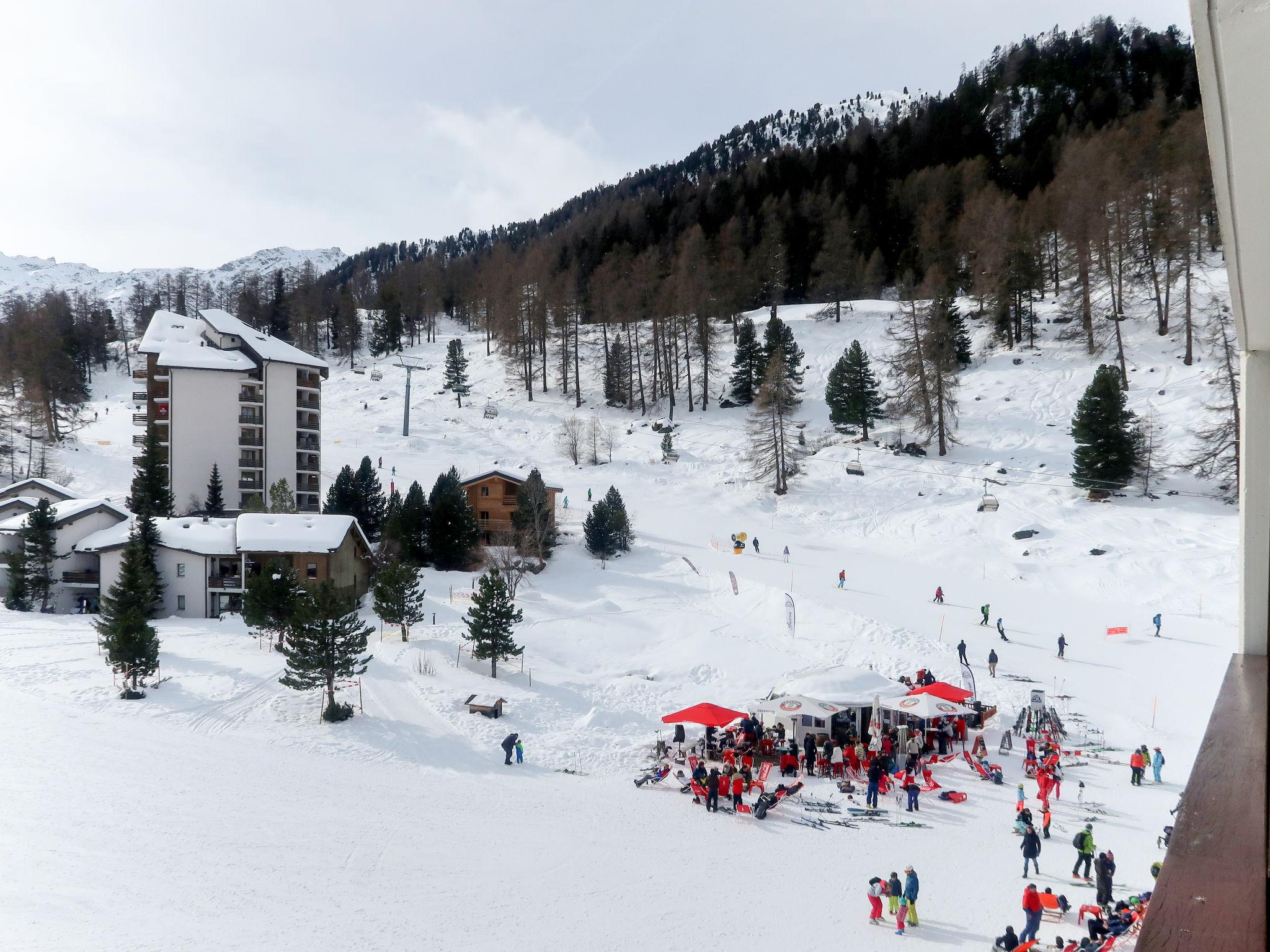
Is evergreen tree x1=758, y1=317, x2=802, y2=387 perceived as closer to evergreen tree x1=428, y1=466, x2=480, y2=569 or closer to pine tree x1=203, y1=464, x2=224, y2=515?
evergreen tree x1=428, y1=466, x2=480, y2=569

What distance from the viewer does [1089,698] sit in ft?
69.6

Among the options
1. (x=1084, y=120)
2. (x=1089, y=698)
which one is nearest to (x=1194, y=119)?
(x=1084, y=120)

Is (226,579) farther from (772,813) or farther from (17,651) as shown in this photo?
(772,813)

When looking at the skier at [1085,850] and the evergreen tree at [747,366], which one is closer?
the skier at [1085,850]

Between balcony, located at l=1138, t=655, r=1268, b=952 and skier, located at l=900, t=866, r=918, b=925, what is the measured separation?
11093 mm

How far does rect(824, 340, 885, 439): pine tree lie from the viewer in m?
46.9

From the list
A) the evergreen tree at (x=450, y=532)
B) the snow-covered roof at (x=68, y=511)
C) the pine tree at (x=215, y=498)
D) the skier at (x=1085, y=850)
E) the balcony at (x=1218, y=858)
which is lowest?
the skier at (x=1085, y=850)

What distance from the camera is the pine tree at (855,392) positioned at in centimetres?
4694

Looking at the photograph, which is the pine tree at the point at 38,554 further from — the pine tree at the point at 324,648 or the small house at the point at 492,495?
the pine tree at the point at 324,648

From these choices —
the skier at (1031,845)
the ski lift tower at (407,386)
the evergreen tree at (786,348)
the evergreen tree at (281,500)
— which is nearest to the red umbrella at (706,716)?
the skier at (1031,845)

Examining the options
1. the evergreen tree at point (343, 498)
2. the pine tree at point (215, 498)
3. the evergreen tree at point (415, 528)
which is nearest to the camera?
the evergreen tree at point (415, 528)

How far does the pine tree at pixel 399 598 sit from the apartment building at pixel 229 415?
25088mm

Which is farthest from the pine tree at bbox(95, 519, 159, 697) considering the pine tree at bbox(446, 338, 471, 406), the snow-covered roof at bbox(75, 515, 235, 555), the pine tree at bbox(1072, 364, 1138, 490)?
the pine tree at bbox(446, 338, 471, 406)

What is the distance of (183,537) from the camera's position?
32.7 m
